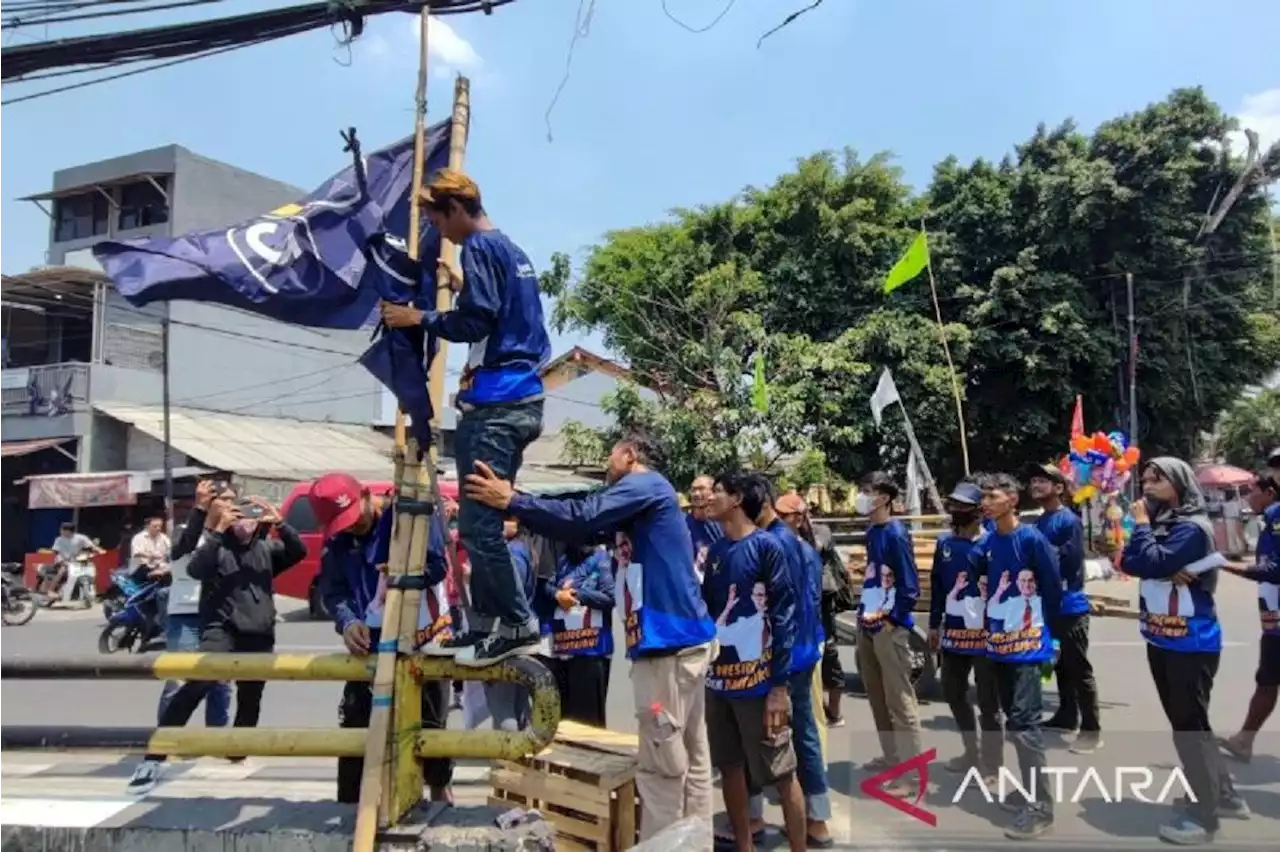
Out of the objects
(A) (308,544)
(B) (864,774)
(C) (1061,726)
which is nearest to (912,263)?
(C) (1061,726)

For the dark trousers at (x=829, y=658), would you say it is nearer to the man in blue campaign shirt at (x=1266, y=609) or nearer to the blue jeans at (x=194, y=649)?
the man in blue campaign shirt at (x=1266, y=609)

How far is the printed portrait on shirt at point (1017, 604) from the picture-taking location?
521cm

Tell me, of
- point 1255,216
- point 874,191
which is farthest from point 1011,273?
point 1255,216

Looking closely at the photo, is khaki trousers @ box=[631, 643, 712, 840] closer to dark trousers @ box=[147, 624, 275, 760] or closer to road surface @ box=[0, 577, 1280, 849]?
road surface @ box=[0, 577, 1280, 849]

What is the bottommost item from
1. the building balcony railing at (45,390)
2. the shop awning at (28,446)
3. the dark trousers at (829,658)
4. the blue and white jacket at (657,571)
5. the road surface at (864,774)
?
the road surface at (864,774)

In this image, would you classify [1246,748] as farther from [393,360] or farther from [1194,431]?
[1194,431]

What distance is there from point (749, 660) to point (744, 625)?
160 mm

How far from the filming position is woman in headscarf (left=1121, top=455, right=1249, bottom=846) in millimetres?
4699

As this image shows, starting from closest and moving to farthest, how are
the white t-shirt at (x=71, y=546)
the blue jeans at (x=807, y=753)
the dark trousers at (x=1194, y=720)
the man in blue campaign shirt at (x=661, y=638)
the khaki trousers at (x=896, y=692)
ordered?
the man in blue campaign shirt at (x=661, y=638)
the dark trousers at (x=1194, y=720)
the blue jeans at (x=807, y=753)
the khaki trousers at (x=896, y=692)
the white t-shirt at (x=71, y=546)

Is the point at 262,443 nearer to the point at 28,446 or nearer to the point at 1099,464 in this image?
the point at 28,446

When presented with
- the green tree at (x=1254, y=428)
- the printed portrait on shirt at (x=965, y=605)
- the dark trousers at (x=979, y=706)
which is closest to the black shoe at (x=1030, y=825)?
the dark trousers at (x=979, y=706)

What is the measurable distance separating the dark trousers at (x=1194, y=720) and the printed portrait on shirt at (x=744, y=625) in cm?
224

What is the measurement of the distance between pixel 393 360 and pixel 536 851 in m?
1.78

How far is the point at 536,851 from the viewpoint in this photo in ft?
10.2
